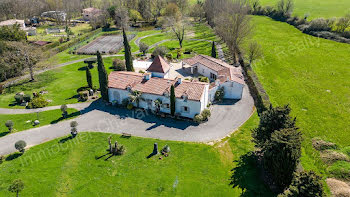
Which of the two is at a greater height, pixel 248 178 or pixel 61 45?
pixel 61 45

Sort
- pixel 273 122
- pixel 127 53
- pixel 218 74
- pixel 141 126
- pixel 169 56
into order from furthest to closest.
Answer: pixel 169 56 → pixel 127 53 → pixel 218 74 → pixel 141 126 → pixel 273 122

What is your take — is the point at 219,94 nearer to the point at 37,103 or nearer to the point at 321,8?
the point at 37,103

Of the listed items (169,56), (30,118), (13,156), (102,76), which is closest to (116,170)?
(13,156)

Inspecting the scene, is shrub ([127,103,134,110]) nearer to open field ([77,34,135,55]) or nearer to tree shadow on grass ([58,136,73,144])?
tree shadow on grass ([58,136,73,144])

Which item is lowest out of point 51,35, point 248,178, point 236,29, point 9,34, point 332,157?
point 248,178

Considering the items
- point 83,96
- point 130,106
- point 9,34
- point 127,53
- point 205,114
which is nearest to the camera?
point 205,114

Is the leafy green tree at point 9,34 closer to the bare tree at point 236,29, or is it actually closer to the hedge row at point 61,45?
the hedge row at point 61,45

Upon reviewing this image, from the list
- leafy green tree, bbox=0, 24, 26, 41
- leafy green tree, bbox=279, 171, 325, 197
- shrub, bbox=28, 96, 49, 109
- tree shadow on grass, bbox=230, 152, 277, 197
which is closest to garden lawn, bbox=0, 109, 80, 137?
shrub, bbox=28, 96, 49, 109
